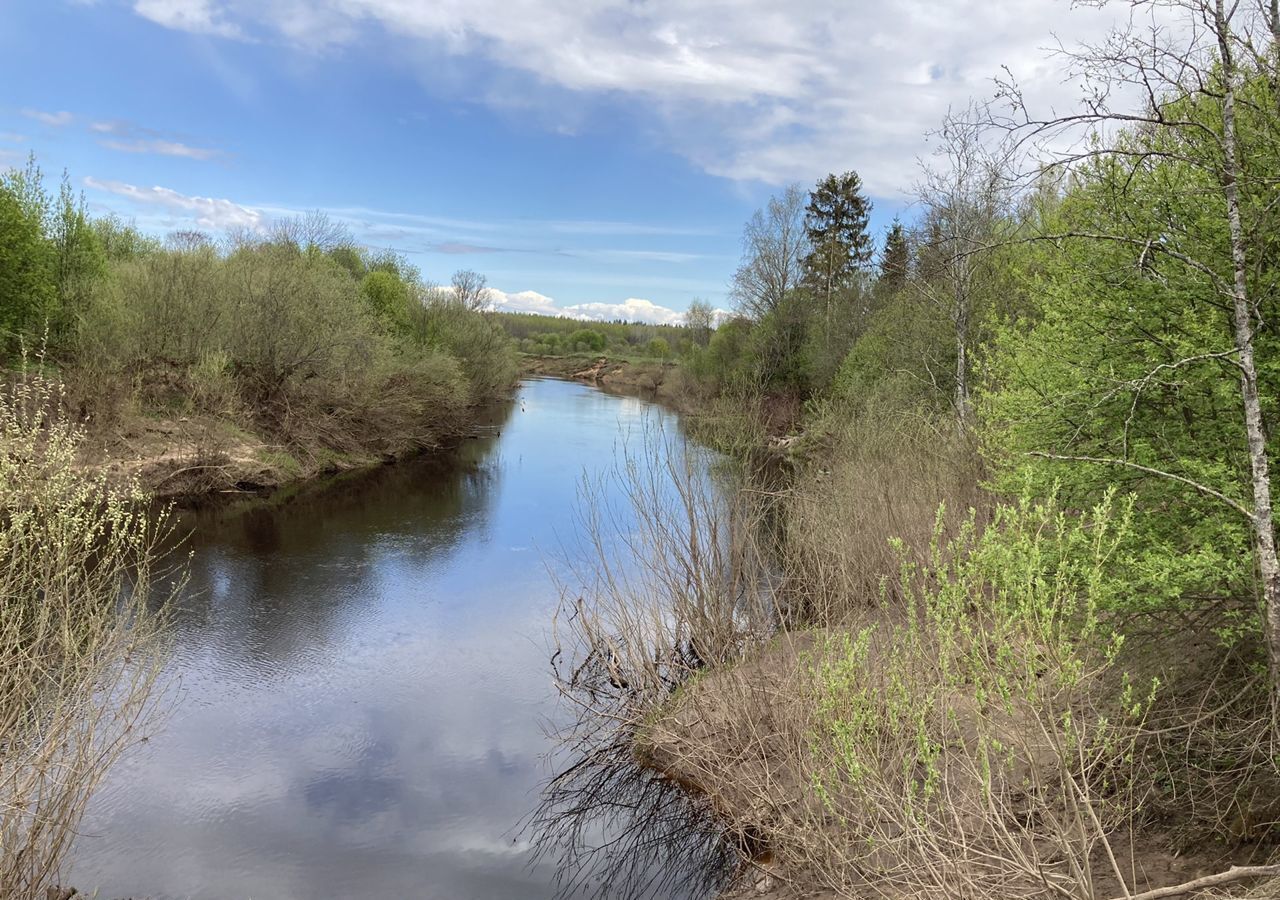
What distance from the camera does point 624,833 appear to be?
26.5 ft

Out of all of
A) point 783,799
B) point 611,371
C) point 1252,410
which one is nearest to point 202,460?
point 783,799

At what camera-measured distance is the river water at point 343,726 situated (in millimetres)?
7434

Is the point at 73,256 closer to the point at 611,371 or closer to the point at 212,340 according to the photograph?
the point at 212,340

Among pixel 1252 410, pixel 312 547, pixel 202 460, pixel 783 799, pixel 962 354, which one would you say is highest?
pixel 962 354

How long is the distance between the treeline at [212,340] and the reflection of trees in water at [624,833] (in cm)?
1757

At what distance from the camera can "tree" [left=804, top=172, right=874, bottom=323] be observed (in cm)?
3888

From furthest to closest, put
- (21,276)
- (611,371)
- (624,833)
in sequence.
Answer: (611,371)
(21,276)
(624,833)

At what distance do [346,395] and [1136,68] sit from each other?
84.7 ft

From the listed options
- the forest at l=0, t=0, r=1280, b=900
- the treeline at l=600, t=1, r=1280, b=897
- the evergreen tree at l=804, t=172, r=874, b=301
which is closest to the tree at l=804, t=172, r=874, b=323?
the evergreen tree at l=804, t=172, r=874, b=301

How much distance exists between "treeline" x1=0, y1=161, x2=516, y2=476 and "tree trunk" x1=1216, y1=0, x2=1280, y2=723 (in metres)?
22.8

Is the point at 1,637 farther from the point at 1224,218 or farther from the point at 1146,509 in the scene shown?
the point at 1224,218

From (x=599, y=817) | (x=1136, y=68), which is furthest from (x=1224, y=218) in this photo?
(x=599, y=817)

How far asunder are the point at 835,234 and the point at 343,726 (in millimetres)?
35005

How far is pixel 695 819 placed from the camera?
8148mm
